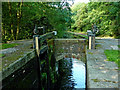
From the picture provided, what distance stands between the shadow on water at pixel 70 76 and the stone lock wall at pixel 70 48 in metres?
1.05

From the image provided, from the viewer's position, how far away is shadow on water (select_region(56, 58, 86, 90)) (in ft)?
25.0

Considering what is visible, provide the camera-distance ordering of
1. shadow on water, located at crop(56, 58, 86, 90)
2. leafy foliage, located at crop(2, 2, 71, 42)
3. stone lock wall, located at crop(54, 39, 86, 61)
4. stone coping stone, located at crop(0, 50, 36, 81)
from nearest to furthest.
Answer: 1. stone coping stone, located at crop(0, 50, 36, 81)
2. shadow on water, located at crop(56, 58, 86, 90)
3. stone lock wall, located at crop(54, 39, 86, 61)
4. leafy foliage, located at crop(2, 2, 71, 42)

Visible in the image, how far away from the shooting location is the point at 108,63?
4.52m

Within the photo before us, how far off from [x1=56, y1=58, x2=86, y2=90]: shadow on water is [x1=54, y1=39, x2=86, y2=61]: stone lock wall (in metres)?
1.05

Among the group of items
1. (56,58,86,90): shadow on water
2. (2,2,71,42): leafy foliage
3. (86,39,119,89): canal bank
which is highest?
(2,2,71,42): leafy foliage

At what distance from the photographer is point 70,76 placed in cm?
876

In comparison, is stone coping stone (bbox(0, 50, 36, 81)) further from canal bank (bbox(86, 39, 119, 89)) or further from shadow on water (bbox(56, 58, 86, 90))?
shadow on water (bbox(56, 58, 86, 90))

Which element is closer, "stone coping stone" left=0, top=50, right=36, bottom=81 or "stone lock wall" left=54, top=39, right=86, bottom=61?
"stone coping stone" left=0, top=50, right=36, bottom=81

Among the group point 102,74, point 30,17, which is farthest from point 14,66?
point 30,17

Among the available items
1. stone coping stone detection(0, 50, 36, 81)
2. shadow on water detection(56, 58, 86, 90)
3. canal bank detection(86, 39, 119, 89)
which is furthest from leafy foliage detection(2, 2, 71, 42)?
canal bank detection(86, 39, 119, 89)

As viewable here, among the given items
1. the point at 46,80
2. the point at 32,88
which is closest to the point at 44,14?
the point at 46,80

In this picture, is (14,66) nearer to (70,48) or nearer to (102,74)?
(102,74)

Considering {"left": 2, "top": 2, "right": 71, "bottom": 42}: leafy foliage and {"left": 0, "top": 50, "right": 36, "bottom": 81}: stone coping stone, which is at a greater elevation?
{"left": 2, "top": 2, "right": 71, "bottom": 42}: leafy foliage

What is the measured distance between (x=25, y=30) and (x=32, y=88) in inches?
372
